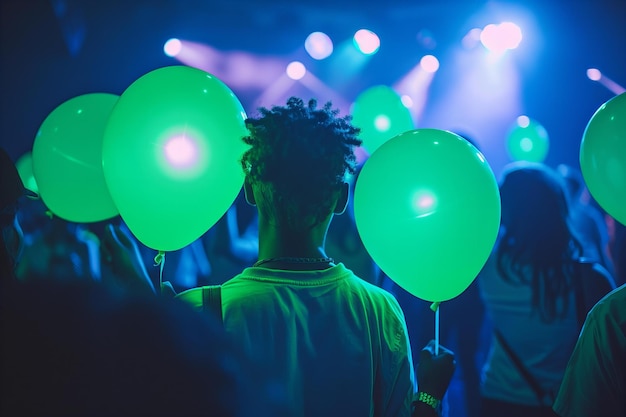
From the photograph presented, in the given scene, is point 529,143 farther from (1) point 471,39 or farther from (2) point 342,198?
(2) point 342,198

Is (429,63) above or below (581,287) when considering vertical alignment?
above

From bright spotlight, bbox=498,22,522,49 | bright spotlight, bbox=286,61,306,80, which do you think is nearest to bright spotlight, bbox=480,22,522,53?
bright spotlight, bbox=498,22,522,49

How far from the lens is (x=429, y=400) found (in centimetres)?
120

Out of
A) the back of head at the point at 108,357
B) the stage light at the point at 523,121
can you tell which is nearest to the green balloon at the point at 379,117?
the stage light at the point at 523,121

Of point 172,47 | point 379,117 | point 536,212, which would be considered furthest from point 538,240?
point 172,47

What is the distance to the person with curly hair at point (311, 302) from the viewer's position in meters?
1.05

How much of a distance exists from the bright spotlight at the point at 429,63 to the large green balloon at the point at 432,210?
4.85 m

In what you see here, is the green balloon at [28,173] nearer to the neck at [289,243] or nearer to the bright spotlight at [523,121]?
the neck at [289,243]

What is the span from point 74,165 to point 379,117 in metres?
2.47

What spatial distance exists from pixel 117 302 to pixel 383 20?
597 centimetres

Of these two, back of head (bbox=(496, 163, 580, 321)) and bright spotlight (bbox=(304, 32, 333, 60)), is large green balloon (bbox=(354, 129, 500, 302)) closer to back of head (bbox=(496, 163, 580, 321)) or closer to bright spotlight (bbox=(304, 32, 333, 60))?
back of head (bbox=(496, 163, 580, 321))

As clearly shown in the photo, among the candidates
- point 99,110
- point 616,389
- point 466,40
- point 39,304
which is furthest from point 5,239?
point 466,40

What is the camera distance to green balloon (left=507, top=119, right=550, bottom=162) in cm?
504

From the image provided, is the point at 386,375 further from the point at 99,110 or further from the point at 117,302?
the point at 99,110
